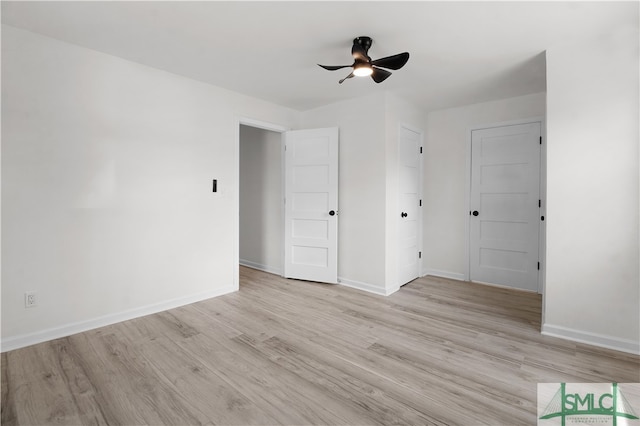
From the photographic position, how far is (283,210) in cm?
463

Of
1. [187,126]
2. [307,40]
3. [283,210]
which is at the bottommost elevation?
[283,210]

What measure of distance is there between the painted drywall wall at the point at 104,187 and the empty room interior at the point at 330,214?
0.06 feet

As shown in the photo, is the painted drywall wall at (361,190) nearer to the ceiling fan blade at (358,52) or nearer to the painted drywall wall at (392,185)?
the painted drywall wall at (392,185)

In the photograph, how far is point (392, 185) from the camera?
3912 millimetres

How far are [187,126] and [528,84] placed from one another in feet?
12.6

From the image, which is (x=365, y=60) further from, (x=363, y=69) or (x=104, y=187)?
(x=104, y=187)

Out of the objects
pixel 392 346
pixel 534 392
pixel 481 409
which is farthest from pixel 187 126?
pixel 534 392

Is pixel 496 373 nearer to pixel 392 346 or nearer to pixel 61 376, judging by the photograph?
pixel 392 346

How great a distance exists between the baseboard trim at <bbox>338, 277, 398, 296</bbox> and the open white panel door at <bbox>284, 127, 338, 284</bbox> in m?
0.12

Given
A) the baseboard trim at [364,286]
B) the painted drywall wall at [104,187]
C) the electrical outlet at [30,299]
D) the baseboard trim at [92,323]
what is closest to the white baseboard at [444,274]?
the baseboard trim at [364,286]

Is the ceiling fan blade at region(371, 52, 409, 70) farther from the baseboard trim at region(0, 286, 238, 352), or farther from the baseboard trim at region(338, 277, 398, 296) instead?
the baseboard trim at region(0, 286, 238, 352)

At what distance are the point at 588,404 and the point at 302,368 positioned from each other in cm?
173

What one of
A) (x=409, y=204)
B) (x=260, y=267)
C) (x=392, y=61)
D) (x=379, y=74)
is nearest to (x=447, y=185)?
(x=409, y=204)

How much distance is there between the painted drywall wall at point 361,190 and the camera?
12.6 ft
